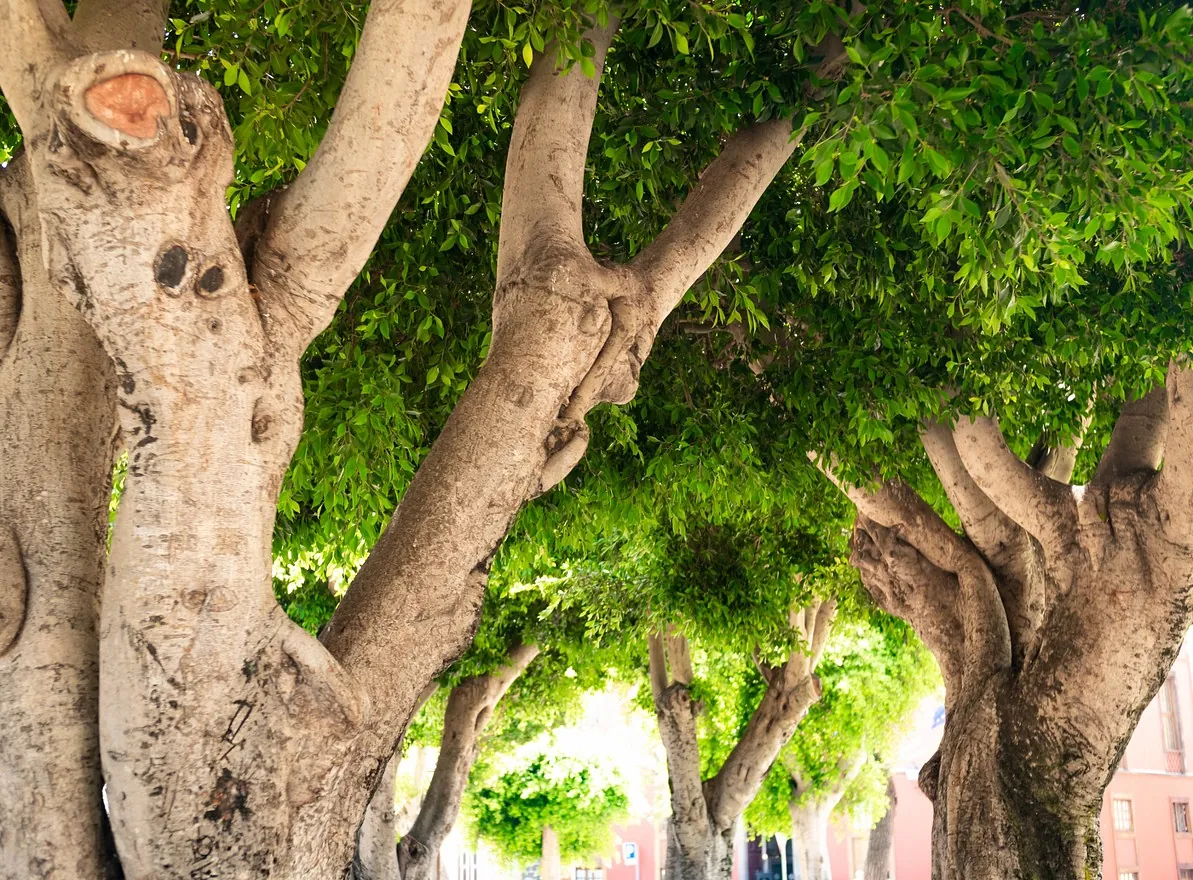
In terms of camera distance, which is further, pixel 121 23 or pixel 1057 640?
pixel 1057 640

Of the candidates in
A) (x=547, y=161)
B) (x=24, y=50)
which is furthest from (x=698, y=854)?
(x=24, y=50)

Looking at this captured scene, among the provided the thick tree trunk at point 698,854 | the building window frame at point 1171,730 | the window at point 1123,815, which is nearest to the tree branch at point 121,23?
the thick tree trunk at point 698,854

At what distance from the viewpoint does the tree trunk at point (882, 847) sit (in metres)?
21.2

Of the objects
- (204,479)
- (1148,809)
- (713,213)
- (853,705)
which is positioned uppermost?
(713,213)

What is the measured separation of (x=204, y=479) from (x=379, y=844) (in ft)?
41.7

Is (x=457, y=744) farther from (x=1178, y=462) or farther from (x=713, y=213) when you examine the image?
(x=713, y=213)

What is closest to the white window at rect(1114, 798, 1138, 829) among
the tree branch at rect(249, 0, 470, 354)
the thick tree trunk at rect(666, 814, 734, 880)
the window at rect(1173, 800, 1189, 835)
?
the window at rect(1173, 800, 1189, 835)

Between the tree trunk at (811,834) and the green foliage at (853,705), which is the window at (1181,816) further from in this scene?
the green foliage at (853,705)

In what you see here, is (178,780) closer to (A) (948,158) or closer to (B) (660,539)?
(A) (948,158)

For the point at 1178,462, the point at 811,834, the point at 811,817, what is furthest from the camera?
the point at 811,817

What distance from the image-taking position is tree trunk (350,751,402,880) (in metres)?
14.5

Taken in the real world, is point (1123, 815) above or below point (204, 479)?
below

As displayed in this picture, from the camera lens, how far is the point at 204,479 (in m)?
3.11

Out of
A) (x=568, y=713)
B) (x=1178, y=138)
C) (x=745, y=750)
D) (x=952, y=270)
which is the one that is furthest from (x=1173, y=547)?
(x=568, y=713)
